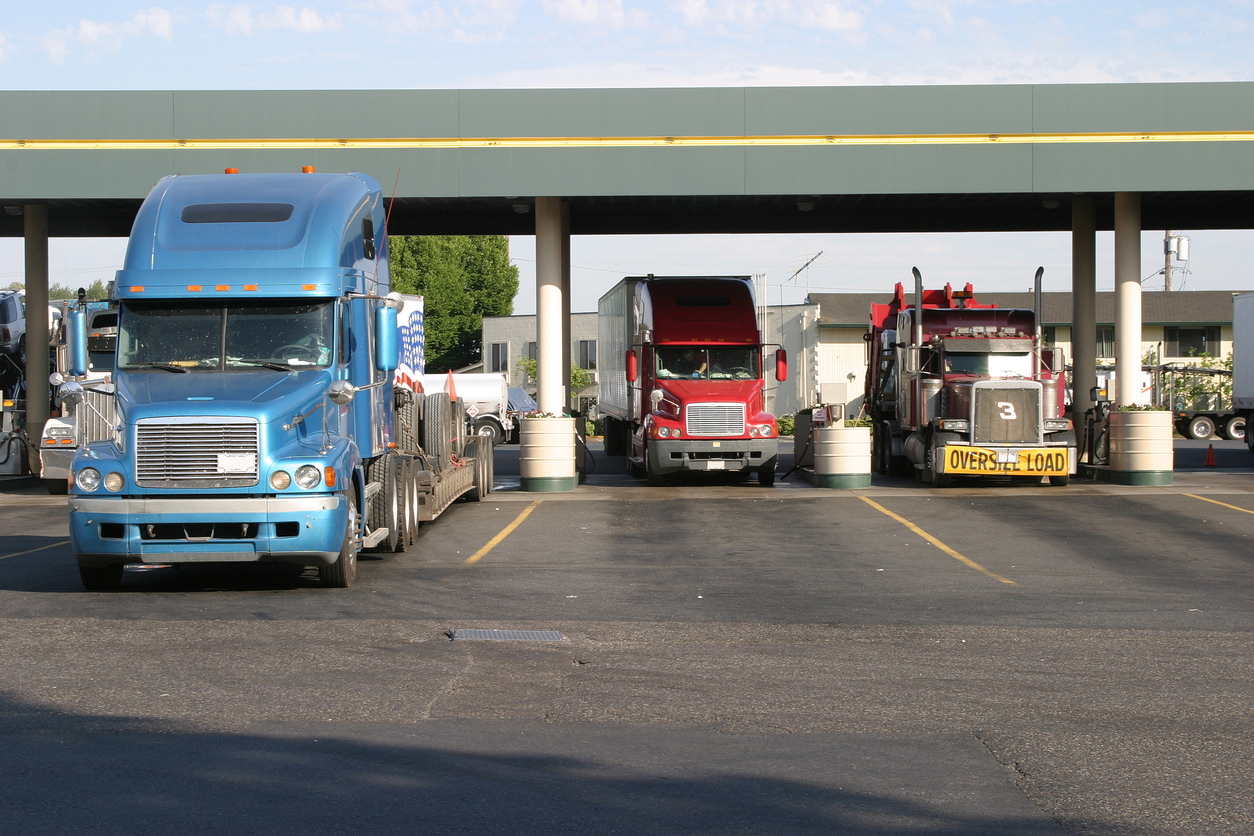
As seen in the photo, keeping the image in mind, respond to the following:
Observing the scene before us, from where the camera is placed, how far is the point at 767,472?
23.2m

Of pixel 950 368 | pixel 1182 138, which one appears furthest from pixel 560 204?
pixel 1182 138

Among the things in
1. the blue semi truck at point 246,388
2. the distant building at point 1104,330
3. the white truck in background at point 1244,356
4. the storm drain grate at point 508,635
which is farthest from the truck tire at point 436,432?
the distant building at point 1104,330

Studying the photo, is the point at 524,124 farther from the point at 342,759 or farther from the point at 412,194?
the point at 342,759

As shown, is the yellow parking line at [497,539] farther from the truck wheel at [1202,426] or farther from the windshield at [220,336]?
the truck wheel at [1202,426]

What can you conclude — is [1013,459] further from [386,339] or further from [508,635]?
[508,635]

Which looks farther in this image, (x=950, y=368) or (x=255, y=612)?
(x=950, y=368)

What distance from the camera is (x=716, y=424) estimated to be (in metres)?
22.6

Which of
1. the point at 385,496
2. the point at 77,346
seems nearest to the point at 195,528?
the point at 77,346

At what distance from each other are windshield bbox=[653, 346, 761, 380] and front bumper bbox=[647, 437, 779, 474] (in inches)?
49.9

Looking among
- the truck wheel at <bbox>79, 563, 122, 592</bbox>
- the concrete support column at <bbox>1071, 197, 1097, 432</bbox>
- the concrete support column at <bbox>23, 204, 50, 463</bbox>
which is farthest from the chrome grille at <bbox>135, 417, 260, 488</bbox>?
the concrete support column at <bbox>1071, 197, 1097, 432</bbox>

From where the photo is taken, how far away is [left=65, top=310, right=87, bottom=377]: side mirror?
38.9ft

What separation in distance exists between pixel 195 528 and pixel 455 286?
60.8m

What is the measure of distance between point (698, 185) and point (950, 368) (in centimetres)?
579

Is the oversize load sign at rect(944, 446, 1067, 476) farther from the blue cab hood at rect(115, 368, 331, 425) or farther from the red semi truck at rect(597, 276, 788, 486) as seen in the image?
the blue cab hood at rect(115, 368, 331, 425)
